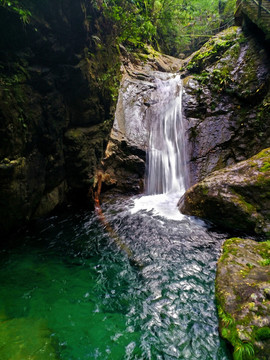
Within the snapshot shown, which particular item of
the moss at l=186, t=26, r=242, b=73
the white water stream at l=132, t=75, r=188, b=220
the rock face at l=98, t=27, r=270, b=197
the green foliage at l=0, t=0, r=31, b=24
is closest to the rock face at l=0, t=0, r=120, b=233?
the green foliage at l=0, t=0, r=31, b=24

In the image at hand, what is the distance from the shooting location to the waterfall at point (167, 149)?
328 inches

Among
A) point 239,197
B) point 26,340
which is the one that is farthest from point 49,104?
point 239,197

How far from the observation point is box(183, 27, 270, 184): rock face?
7.68m

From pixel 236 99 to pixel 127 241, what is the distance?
7.65 meters

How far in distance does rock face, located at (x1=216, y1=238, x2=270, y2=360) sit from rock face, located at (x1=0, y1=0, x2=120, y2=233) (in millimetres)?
4535

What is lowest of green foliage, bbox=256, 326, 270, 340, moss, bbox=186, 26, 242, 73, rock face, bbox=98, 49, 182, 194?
green foliage, bbox=256, 326, 270, 340

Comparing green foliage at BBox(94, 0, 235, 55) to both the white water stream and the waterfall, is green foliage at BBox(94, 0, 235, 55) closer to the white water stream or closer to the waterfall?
the waterfall

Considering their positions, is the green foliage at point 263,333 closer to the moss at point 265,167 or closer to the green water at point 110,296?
the green water at point 110,296

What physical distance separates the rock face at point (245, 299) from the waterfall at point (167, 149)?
4548 millimetres

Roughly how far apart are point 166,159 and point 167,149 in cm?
55

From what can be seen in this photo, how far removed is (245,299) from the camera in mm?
2479

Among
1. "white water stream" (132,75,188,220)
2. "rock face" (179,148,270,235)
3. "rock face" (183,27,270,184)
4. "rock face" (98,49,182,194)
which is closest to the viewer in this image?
"rock face" (179,148,270,235)

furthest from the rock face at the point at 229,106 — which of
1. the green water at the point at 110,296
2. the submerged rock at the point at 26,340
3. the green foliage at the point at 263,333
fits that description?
the submerged rock at the point at 26,340

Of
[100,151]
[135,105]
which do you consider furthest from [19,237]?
[135,105]
